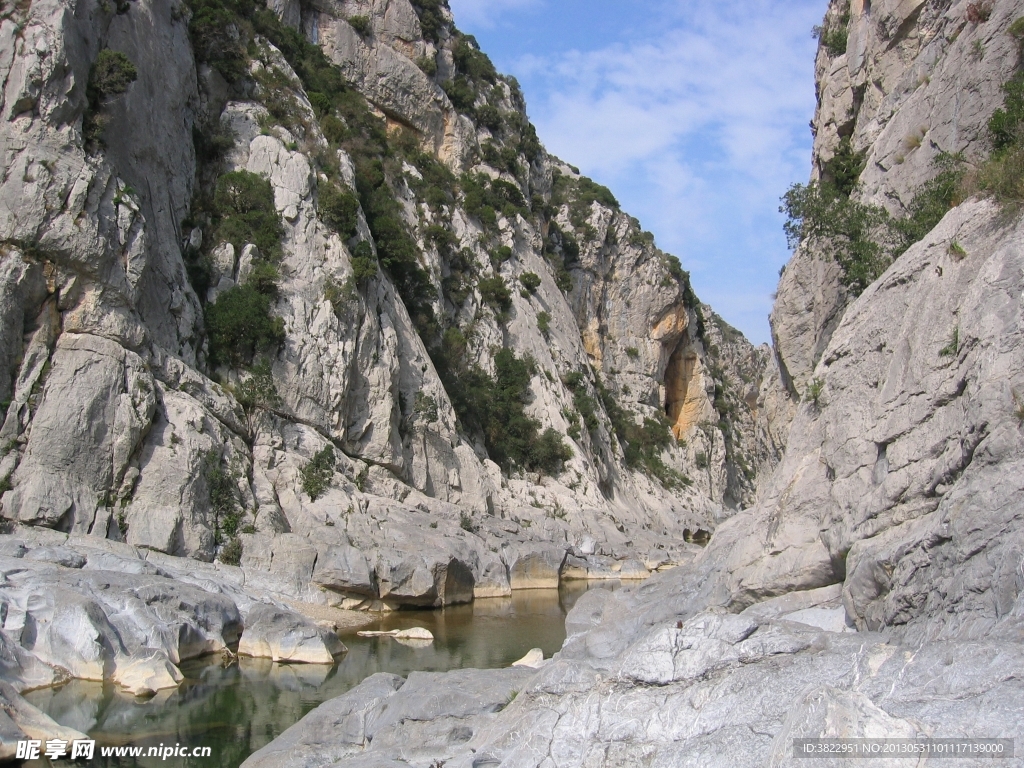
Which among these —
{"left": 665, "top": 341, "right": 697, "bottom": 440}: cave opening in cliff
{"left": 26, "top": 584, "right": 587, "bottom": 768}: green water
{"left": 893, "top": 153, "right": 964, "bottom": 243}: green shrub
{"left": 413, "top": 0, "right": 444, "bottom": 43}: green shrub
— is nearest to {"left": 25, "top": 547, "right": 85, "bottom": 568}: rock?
{"left": 26, "top": 584, "right": 587, "bottom": 768}: green water

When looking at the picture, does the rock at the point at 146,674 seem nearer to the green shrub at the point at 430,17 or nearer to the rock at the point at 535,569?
the rock at the point at 535,569

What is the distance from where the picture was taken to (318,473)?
88.0ft

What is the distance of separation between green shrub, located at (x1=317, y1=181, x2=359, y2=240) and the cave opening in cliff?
126 ft

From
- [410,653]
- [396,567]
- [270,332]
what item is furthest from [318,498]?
[410,653]

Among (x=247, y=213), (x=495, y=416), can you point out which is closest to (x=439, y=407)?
(x=495, y=416)

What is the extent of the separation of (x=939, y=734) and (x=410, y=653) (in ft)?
47.1

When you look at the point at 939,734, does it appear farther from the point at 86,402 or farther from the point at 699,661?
the point at 86,402

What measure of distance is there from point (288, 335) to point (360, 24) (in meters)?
25.5

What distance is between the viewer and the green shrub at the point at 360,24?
47156 millimetres

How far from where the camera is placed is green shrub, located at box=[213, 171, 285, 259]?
30.9 m

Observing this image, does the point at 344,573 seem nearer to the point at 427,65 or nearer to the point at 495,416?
the point at 495,416

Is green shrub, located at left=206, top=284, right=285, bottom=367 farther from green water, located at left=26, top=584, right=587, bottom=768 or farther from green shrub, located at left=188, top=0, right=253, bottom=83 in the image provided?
green water, located at left=26, top=584, right=587, bottom=768

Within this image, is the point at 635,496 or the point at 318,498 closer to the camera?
the point at 318,498

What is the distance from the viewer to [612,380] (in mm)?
60188
